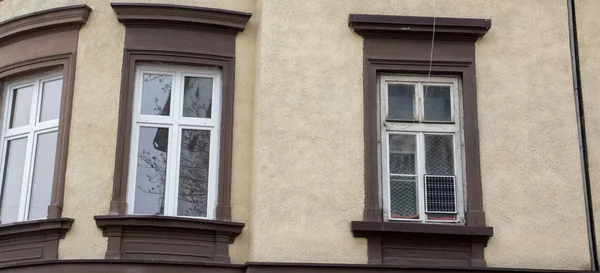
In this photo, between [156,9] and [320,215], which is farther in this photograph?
[156,9]

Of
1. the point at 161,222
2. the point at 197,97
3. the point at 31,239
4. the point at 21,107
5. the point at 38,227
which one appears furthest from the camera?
the point at 21,107

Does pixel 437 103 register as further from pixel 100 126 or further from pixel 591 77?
pixel 100 126

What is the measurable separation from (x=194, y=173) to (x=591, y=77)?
4.63 m

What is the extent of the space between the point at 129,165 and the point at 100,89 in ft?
3.07

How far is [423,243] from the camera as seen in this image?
9953 mm

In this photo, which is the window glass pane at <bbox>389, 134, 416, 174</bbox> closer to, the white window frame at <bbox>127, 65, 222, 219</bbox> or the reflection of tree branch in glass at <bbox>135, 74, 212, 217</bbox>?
the white window frame at <bbox>127, 65, 222, 219</bbox>

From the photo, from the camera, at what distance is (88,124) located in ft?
33.9

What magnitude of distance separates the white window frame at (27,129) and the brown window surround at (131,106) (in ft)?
3.37

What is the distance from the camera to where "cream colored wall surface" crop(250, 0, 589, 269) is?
9.90 meters

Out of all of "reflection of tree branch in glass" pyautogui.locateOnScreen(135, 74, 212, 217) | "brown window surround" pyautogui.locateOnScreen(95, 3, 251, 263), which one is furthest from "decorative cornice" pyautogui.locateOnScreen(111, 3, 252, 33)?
"reflection of tree branch in glass" pyautogui.locateOnScreen(135, 74, 212, 217)

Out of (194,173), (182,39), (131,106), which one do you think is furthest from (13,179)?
(182,39)

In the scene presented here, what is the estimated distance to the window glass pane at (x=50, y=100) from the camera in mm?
10828

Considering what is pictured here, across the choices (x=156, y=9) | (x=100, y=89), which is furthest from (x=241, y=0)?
(x=100, y=89)

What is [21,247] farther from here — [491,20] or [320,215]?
[491,20]
